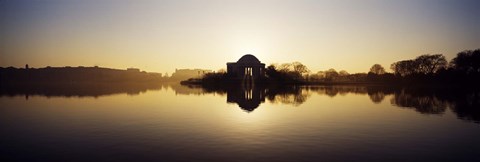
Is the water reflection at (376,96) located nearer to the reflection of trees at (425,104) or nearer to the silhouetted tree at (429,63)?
the reflection of trees at (425,104)

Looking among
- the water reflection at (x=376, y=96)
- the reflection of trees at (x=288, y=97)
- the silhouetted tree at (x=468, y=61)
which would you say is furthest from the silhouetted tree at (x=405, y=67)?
the reflection of trees at (x=288, y=97)

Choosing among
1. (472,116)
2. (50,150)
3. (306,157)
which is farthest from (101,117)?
(472,116)

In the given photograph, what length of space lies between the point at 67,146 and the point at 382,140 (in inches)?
760

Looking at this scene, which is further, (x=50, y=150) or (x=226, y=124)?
(x=226, y=124)

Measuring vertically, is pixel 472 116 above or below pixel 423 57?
below

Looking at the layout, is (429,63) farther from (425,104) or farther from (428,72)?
(425,104)

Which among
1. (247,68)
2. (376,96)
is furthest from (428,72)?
(376,96)

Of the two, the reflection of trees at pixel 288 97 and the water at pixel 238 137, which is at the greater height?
the reflection of trees at pixel 288 97

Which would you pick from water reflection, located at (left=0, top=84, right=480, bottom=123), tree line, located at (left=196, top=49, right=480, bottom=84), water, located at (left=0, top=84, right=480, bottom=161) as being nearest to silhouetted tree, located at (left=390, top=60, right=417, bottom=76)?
tree line, located at (left=196, top=49, right=480, bottom=84)

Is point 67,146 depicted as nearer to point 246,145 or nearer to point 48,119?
point 246,145

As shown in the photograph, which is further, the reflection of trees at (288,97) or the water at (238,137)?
the reflection of trees at (288,97)

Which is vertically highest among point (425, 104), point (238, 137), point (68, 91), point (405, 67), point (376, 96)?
point (405, 67)

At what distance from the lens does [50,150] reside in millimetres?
19375

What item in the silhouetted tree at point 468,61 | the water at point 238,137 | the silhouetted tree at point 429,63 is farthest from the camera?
the silhouetted tree at point 429,63
